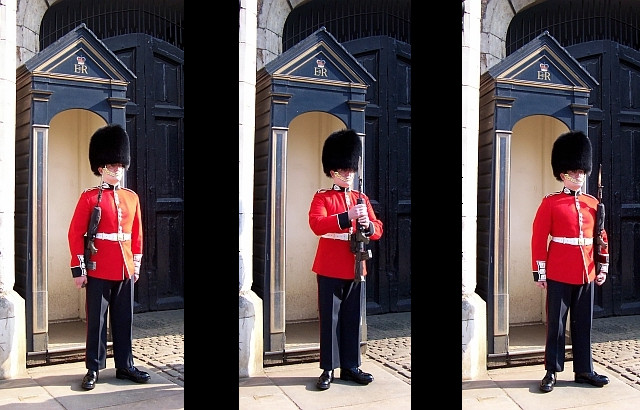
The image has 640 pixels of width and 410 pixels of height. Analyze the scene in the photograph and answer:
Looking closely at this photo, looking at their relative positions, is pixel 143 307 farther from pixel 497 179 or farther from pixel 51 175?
pixel 497 179

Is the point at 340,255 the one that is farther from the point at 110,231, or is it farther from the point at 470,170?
the point at 110,231

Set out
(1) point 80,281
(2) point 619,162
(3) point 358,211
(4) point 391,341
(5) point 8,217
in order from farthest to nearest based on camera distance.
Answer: (2) point 619,162 → (4) point 391,341 → (5) point 8,217 → (1) point 80,281 → (3) point 358,211

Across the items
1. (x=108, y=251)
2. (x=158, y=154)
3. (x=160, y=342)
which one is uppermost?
(x=158, y=154)

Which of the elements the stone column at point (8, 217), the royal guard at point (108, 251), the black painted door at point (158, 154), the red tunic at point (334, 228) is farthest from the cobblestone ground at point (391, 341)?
the stone column at point (8, 217)

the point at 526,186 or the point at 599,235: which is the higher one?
the point at 526,186

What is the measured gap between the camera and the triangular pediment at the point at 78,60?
9.98ft

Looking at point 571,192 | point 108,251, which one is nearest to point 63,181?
point 108,251

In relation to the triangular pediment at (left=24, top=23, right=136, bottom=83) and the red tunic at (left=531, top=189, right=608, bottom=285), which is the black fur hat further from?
the triangular pediment at (left=24, top=23, right=136, bottom=83)

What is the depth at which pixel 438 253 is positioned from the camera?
5.40 ft

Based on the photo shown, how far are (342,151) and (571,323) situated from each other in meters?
1.19

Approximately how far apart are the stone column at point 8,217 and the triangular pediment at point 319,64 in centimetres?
103

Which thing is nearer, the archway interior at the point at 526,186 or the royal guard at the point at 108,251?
the royal guard at the point at 108,251

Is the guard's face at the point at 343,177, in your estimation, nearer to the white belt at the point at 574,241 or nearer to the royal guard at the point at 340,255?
the royal guard at the point at 340,255

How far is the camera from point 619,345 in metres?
3.56
